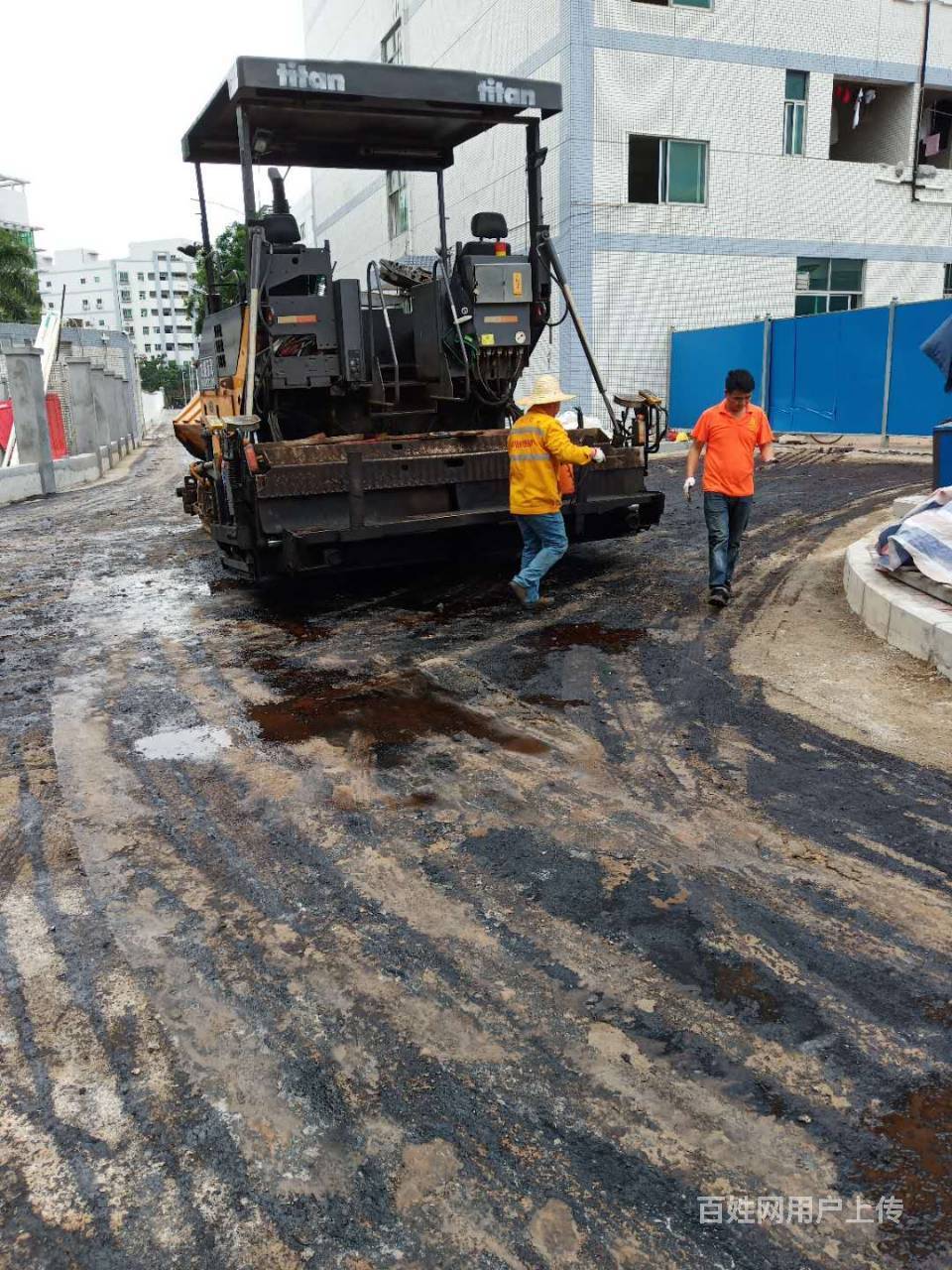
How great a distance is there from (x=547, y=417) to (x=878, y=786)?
11.7 feet

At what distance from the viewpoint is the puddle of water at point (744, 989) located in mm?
2604

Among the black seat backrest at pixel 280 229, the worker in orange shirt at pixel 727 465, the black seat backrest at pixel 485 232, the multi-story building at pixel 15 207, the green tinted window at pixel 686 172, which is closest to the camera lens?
the worker in orange shirt at pixel 727 465

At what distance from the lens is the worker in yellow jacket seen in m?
6.65

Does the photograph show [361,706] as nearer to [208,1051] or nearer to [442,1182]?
[208,1051]

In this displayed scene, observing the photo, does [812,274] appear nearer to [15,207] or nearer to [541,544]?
[541,544]

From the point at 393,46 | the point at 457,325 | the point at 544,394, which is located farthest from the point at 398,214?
the point at 544,394

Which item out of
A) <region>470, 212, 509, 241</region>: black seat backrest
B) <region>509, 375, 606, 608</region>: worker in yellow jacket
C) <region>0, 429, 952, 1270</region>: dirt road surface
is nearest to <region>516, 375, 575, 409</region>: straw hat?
<region>509, 375, 606, 608</region>: worker in yellow jacket

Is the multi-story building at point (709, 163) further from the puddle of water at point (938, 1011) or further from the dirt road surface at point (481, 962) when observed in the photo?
the puddle of water at point (938, 1011)

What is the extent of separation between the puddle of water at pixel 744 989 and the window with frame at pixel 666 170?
20.1 m

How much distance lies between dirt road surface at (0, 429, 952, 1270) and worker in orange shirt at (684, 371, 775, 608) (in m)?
1.13

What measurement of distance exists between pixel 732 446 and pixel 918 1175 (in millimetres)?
5303

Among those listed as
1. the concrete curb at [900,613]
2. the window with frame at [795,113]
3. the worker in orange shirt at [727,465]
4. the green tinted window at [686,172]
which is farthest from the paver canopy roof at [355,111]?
the window with frame at [795,113]

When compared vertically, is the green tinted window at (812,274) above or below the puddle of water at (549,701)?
above

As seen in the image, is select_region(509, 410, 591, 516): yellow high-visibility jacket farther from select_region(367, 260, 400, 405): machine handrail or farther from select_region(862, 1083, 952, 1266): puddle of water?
select_region(862, 1083, 952, 1266): puddle of water
